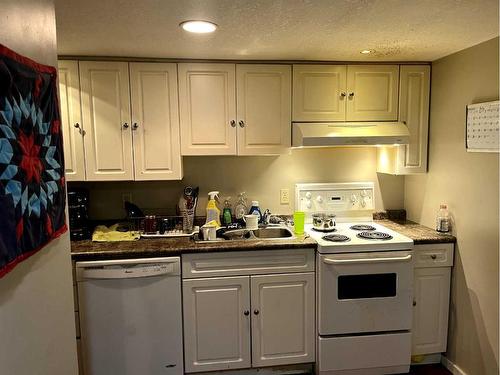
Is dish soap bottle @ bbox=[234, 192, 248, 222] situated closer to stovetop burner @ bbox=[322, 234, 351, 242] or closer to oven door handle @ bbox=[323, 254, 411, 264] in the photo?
stovetop burner @ bbox=[322, 234, 351, 242]

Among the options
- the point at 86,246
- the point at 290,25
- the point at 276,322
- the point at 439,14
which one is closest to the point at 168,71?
the point at 290,25

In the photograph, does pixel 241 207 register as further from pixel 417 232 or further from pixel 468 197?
pixel 468 197

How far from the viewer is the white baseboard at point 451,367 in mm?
2379

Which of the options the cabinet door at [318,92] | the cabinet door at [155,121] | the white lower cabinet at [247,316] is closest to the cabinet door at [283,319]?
the white lower cabinet at [247,316]

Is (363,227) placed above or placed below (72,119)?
below

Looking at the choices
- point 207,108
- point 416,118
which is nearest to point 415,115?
point 416,118

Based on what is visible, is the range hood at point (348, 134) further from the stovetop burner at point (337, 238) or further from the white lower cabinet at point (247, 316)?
the white lower cabinet at point (247, 316)

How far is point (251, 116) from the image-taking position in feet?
8.33

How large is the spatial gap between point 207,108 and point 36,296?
158cm

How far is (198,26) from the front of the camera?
5.90ft

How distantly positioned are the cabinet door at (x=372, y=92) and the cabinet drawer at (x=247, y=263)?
3.40ft

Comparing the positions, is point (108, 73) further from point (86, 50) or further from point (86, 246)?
point (86, 246)

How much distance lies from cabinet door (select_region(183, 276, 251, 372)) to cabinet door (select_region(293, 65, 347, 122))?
119 cm

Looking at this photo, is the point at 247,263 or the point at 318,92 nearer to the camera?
the point at 247,263
